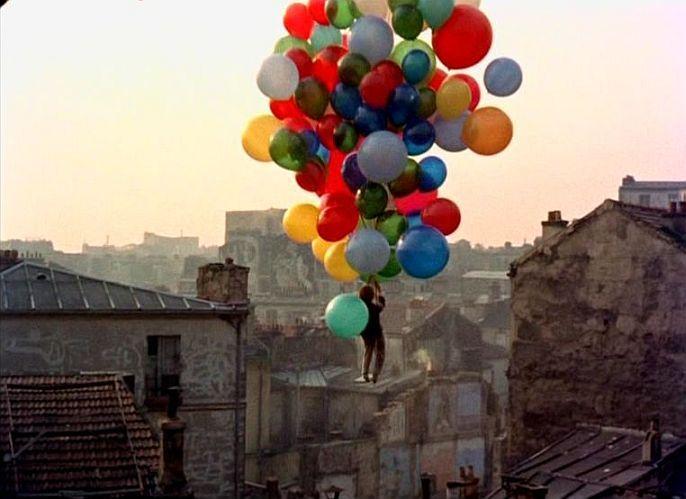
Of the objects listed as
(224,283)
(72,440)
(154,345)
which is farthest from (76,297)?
(72,440)

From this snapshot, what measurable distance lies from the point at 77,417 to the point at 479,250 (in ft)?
95.7

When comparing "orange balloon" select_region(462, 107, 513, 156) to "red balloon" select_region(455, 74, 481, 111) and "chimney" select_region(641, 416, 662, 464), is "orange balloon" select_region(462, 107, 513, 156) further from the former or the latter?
"chimney" select_region(641, 416, 662, 464)

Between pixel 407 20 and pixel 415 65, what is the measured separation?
150mm

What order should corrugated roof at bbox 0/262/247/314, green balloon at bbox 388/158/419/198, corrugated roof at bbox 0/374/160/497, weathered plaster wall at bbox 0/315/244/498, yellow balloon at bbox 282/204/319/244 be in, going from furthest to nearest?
corrugated roof at bbox 0/262/247/314 → weathered plaster wall at bbox 0/315/244/498 → corrugated roof at bbox 0/374/160/497 → yellow balloon at bbox 282/204/319/244 → green balloon at bbox 388/158/419/198

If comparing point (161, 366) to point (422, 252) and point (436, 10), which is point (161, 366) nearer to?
point (422, 252)

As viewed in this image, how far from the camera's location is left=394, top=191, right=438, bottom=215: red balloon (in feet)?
12.3

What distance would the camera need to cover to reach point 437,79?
3.71 metres

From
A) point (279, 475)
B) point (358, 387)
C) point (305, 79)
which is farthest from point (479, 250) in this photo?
point (305, 79)

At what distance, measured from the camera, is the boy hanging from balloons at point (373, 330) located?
3750 mm

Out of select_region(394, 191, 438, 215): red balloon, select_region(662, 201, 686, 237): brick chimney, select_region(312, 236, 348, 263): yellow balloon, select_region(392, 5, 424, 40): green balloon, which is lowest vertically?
select_region(312, 236, 348, 263): yellow balloon

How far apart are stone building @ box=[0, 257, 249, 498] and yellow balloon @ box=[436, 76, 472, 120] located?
5354 millimetres

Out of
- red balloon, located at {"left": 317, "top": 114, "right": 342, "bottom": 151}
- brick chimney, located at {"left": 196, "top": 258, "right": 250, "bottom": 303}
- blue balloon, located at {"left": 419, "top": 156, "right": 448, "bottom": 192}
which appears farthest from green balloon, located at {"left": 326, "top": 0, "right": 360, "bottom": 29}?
brick chimney, located at {"left": 196, "top": 258, "right": 250, "bottom": 303}

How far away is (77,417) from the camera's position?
596 cm

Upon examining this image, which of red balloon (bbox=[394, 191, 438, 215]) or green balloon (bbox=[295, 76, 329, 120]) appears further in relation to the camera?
red balloon (bbox=[394, 191, 438, 215])
